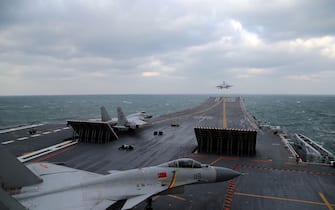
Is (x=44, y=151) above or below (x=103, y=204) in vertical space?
below

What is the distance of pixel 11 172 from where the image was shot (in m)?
12.4

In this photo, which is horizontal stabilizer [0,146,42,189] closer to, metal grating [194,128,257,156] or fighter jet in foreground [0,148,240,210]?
fighter jet in foreground [0,148,240,210]

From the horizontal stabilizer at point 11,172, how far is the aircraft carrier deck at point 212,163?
6.67 meters

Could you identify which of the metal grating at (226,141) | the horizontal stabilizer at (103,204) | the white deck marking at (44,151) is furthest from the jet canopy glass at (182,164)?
the white deck marking at (44,151)

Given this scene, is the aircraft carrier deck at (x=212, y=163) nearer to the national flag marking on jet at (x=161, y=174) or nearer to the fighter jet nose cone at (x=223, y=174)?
the fighter jet nose cone at (x=223, y=174)

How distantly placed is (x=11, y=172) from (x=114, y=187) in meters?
5.17

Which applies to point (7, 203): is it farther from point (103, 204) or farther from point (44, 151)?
point (44, 151)

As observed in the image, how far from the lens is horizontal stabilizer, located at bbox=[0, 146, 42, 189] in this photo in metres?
12.1

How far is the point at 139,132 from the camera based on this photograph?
40.7m

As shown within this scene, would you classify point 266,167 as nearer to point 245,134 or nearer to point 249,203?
point 245,134

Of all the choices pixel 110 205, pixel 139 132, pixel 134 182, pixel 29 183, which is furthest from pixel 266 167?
pixel 139 132

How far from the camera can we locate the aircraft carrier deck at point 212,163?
16.0 metres

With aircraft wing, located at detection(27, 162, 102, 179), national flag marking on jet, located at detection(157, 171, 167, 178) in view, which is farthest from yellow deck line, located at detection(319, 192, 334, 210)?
aircraft wing, located at detection(27, 162, 102, 179)

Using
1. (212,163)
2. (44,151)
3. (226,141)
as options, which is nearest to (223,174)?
(212,163)
